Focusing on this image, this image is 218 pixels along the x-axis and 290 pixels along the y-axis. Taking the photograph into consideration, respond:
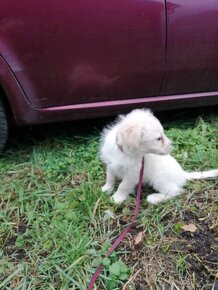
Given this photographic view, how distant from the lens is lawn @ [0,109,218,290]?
Answer: 2.63m

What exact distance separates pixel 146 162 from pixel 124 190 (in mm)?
271

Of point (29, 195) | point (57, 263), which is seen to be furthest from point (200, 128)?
point (57, 263)

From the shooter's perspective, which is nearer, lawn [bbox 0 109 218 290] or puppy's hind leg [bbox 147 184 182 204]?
lawn [bbox 0 109 218 290]

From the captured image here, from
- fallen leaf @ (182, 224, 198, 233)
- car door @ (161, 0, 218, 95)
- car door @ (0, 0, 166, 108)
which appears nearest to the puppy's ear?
fallen leaf @ (182, 224, 198, 233)

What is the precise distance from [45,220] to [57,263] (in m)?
0.42

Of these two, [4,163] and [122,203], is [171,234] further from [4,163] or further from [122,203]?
[4,163]

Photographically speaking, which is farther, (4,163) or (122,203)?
(4,163)

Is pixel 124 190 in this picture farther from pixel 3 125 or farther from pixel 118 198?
pixel 3 125

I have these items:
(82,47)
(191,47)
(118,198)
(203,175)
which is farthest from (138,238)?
(191,47)

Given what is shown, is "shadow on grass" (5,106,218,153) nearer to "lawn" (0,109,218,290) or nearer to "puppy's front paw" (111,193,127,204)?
"lawn" (0,109,218,290)

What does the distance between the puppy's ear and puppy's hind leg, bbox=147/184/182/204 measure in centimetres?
55

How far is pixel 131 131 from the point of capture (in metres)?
2.77

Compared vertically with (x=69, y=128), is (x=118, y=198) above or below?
below

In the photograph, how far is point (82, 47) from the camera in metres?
3.23
